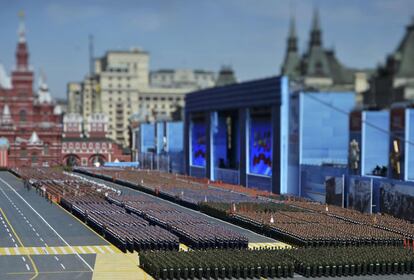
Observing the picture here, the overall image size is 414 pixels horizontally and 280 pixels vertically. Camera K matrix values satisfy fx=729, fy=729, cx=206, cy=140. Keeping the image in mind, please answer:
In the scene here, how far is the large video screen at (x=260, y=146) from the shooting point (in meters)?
104

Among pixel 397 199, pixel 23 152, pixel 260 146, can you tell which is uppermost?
pixel 260 146

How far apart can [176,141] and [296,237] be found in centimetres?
11436

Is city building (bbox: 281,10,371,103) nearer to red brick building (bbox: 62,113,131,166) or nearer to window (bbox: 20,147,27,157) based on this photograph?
red brick building (bbox: 62,113,131,166)

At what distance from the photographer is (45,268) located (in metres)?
46.6

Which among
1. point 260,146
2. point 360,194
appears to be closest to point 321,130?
point 260,146

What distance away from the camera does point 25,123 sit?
18150 centimetres

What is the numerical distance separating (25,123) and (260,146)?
299 feet

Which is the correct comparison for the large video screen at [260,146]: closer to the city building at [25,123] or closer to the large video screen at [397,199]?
the large video screen at [397,199]

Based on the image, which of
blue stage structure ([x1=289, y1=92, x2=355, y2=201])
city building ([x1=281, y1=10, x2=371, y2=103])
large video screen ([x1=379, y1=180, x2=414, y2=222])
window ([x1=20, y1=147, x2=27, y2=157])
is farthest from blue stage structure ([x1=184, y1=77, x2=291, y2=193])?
window ([x1=20, y1=147, x2=27, y2=157])

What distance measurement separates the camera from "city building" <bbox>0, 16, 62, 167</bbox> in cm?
17600

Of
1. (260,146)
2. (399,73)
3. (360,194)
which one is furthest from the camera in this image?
(260,146)

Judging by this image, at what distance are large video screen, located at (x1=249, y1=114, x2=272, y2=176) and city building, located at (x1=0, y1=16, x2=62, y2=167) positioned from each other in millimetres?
80946

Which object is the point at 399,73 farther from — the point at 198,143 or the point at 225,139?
the point at 198,143

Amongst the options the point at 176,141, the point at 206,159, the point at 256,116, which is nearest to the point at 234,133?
the point at 206,159
